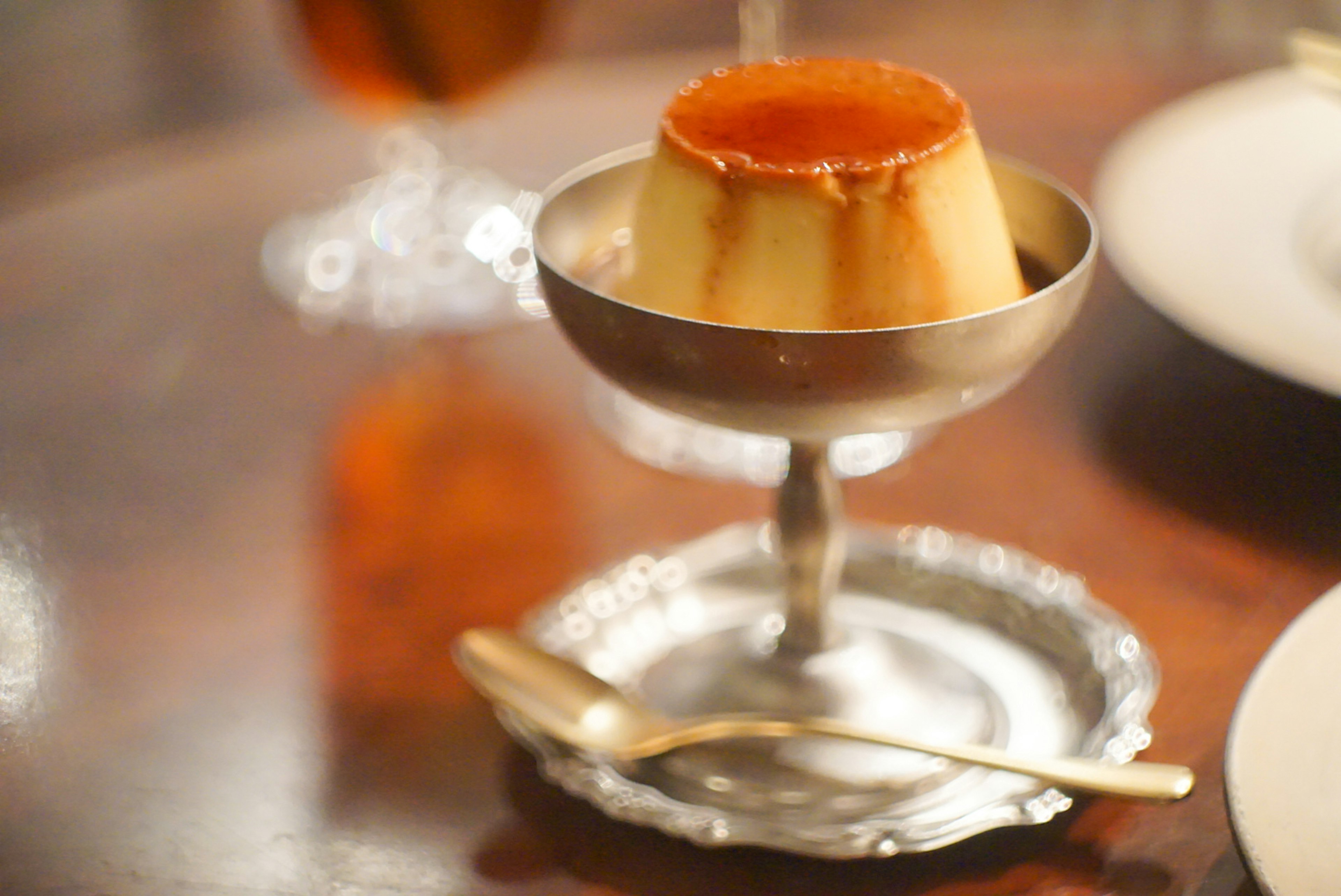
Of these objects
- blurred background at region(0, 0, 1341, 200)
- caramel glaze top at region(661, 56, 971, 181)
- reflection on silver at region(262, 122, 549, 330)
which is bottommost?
blurred background at region(0, 0, 1341, 200)

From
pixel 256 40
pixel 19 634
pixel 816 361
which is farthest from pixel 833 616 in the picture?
pixel 256 40

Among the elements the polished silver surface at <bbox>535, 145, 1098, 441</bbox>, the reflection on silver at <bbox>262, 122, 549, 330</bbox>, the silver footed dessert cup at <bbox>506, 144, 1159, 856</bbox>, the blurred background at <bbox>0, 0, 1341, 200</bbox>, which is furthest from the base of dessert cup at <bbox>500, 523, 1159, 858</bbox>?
the blurred background at <bbox>0, 0, 1341, 200</bbox>

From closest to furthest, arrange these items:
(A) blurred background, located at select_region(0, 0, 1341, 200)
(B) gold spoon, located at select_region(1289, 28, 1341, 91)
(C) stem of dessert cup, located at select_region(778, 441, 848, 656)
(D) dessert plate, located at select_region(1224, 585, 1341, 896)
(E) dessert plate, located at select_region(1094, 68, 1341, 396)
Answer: (D) dessert plate, located at select_region(1224, 585, 1341, 896) < (C) stem of dessert cup, located at select_region(778, 441, 848, 656) < (E) dessert plate, located at select_region(1094, 68, 1341, 396) < (B) gold spoon, located at select_region(1289, 28, 1341, 91) < (A) blurred background, located at select_region(0, 0, 1341, 200)

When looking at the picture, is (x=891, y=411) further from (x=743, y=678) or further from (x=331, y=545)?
(x=331, y=545)

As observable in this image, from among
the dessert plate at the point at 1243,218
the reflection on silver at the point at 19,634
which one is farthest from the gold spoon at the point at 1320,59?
the reflection on silver at the point at 19,634

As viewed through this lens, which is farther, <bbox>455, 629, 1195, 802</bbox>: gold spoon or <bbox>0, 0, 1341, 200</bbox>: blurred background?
<bbox>0, 0, 1341, 200</bbox>: blurred background

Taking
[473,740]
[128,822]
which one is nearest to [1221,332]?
[473,740]

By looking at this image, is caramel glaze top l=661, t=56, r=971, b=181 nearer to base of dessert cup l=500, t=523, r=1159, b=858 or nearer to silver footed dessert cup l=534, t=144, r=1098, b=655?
silver footed dessert cup l=534, t=144, r=1098, b=655
